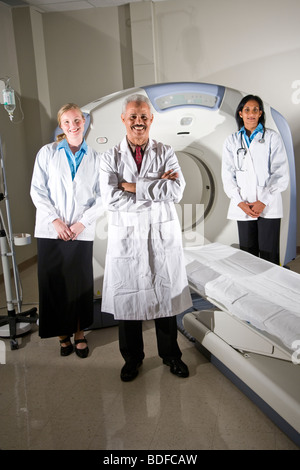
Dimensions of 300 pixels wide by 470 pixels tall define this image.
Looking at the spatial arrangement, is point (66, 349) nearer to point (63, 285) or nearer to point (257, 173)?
point (63, 285)

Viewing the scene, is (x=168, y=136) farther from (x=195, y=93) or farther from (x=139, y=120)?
(x=139, y=120)

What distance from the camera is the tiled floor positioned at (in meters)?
1.36

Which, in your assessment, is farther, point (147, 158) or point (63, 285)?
point (63, 285)

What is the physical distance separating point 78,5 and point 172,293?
2.33 m

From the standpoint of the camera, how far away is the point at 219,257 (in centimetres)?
203

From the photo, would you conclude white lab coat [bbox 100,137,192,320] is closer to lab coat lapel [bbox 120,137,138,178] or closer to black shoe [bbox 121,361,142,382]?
lab coat lapel [bbox 120,137,138,178]

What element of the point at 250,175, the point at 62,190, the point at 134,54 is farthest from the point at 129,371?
the point at 134,54

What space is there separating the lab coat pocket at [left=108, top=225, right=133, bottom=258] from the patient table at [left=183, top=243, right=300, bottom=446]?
1.25 feet

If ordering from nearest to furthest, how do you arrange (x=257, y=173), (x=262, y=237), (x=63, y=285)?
1. (x=63, y=285)
2. (x=257, y=173)
3. (x=262, y=237)

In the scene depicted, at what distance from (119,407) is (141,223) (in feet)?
2.29
